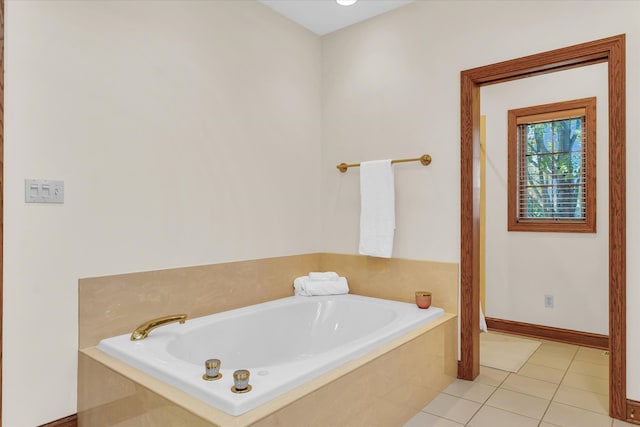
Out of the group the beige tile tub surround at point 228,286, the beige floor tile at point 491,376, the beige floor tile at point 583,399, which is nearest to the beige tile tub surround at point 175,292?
the beige tile tub surround at point 228,286

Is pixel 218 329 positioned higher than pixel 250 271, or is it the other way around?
pixel 250 271

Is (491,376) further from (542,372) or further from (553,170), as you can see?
(553,170)

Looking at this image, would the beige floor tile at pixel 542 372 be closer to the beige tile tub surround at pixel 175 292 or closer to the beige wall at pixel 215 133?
the beige wall at pixel 215 133

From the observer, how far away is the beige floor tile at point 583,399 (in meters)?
2.10

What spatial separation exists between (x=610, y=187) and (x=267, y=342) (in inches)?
80.9

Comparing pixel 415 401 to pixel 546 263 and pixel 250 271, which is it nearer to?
pixel 250 271

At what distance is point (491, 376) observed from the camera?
2.54m

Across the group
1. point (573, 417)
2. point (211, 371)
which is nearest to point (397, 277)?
point (573, 417)

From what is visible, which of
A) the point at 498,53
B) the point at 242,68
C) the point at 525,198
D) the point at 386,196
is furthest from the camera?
the point at 525,198

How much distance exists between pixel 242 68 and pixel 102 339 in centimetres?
178

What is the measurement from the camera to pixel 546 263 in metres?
3.35

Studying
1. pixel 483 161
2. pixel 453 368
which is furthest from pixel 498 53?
pixel 453 368

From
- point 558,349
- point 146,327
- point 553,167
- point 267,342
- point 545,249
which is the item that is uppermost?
point 553,167

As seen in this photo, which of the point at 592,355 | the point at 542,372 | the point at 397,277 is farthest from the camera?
the point at 592,355
